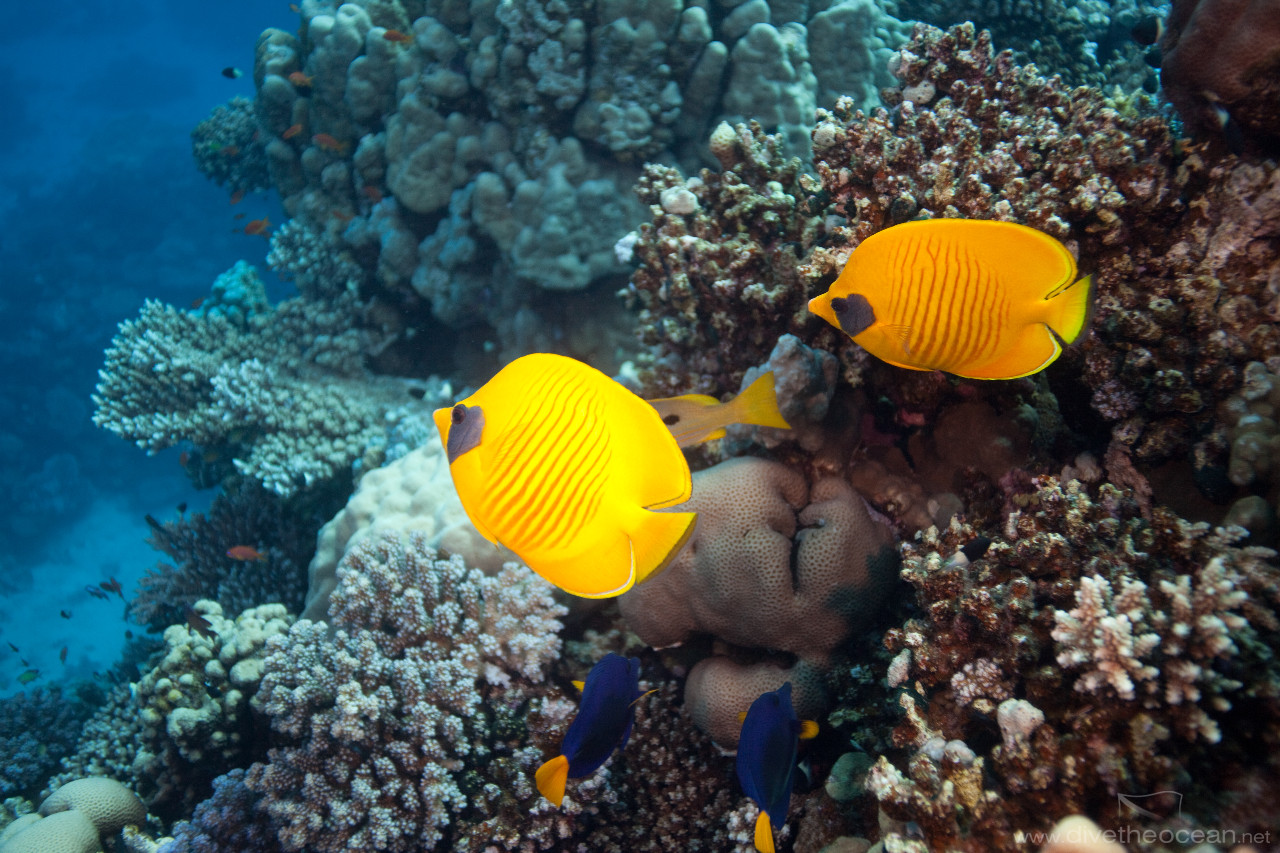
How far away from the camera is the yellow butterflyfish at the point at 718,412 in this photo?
183 cm

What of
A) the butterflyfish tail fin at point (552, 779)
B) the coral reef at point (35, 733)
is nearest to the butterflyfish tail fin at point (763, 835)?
the butterflyfish tail fin at point (552, 779)

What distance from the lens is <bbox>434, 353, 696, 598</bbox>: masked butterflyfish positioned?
1.20 meters

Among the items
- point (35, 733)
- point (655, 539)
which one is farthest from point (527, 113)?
point (35, 733)

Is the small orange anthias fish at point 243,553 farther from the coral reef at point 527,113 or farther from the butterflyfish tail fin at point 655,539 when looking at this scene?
the butterflyfish tail fin at point 655,539

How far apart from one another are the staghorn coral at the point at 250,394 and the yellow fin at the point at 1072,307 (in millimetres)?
6448

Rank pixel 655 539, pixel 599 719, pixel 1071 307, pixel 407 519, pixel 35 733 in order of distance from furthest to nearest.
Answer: pixel 35 733, pixel 407 519, pixel 599 719, pixel 1071 307, pixel 655 539

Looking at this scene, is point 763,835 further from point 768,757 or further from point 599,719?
point 599,719

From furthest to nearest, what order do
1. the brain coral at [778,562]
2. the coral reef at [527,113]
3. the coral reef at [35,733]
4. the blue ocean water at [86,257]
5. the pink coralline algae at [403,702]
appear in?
1. the blue ocean water at [86,257]
2. the coral reef at [527,113]
3. the coral reef at [35,733]
4. the pink coralline algae at [403,702]
5. the brain coral at [778,562]

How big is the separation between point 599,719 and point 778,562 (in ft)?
3.25

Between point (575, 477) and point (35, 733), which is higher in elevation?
point (575, 477)

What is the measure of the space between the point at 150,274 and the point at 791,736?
102 feet

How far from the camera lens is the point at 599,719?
204 cm

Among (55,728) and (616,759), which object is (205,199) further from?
(616,759)

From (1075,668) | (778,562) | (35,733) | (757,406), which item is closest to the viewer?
(1075,668)
